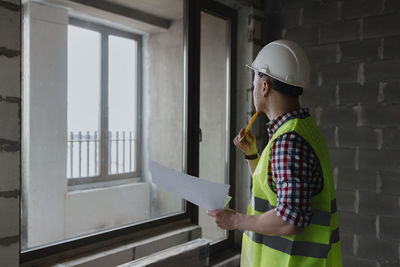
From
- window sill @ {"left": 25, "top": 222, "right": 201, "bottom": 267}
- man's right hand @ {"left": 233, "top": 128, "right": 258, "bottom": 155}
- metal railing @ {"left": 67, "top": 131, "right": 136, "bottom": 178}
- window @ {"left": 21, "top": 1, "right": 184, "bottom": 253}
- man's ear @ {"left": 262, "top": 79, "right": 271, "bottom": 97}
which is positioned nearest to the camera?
man's ear @ {"left": 262, "top": 79, "right": 271, "bottom": 97}

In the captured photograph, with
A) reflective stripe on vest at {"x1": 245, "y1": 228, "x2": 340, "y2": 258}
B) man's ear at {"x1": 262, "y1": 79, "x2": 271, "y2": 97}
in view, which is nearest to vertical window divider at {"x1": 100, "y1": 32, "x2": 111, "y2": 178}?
man's ear at {"x1": 262, "y1": 79, "x2": 271, "y2": 97}

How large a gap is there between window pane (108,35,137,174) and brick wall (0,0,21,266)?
2.04 meters

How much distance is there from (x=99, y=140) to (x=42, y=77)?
91 centimetres

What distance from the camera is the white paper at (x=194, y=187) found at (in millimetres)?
1214

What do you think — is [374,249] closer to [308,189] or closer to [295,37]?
[295,37]

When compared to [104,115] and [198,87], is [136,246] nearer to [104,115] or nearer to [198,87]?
[198,87]

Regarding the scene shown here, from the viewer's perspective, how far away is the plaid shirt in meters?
1.06

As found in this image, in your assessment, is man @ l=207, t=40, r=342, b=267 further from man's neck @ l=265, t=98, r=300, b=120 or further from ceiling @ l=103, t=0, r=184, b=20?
ceiling @ l=103, t=0, r=184, b=20

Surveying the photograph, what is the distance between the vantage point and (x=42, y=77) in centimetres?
288

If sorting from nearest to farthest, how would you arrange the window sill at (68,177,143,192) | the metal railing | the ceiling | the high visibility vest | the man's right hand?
the high visibility vest → the man's right hand → the ceiling → the metal railing → the window sill at (68,177,143,192)

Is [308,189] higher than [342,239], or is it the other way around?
[308,189]

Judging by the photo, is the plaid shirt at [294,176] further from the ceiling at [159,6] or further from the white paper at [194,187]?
the ceiling at [159,6]

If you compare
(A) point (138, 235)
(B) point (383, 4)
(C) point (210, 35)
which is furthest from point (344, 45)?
(A) point (138, 235)

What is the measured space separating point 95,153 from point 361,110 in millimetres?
2335
